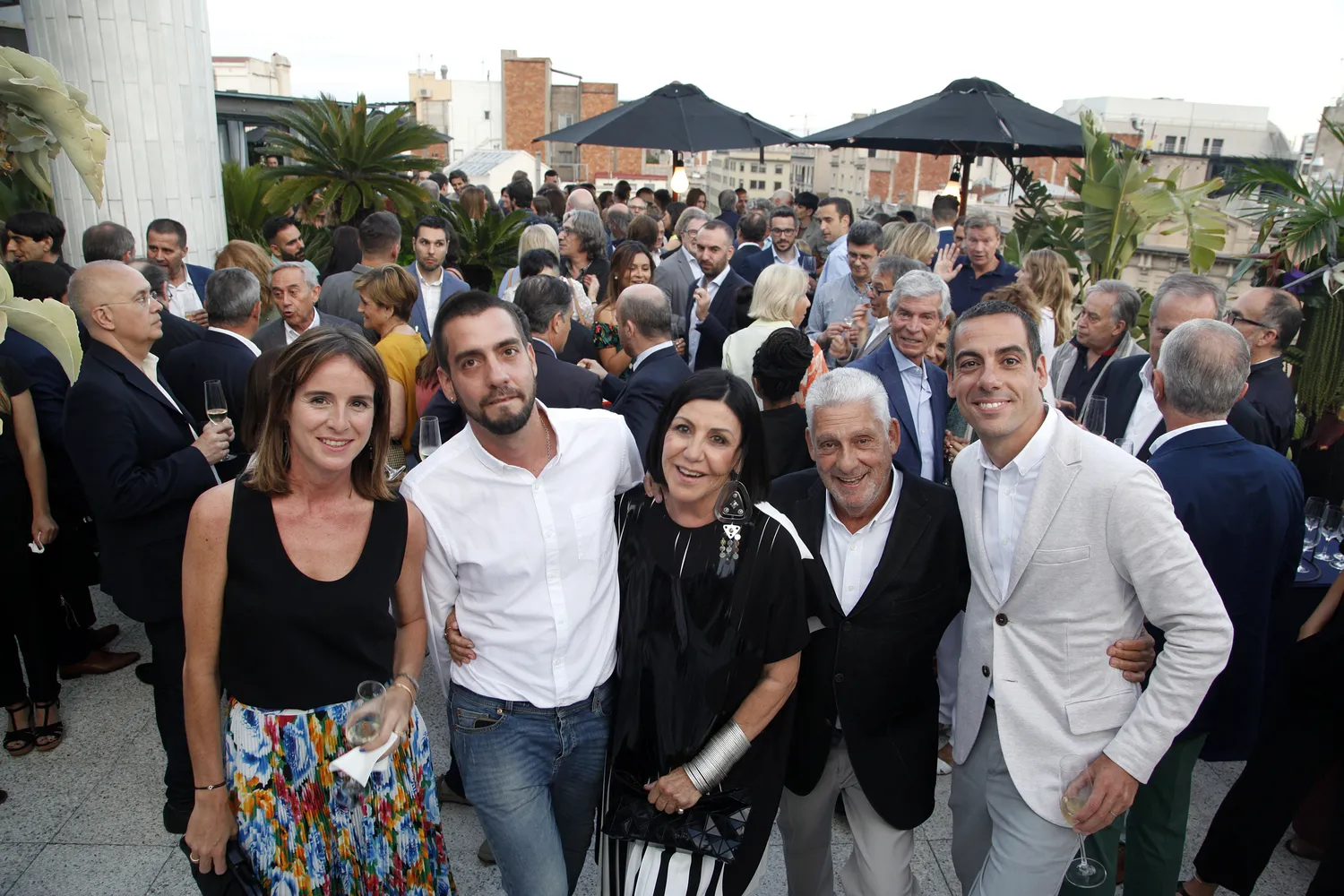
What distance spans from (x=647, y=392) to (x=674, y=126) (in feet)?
21.9

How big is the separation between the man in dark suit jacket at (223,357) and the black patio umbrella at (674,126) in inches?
227

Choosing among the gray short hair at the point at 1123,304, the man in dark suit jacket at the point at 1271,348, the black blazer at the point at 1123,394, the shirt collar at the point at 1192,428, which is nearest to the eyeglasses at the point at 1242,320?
the man in dark suit jacket at the point at 1271,348

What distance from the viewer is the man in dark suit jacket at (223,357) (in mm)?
3861

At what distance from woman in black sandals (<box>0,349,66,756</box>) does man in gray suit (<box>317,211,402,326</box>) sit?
8.12 feet

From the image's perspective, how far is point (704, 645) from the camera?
2236 mm

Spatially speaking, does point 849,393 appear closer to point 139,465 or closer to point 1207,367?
point 1207,367

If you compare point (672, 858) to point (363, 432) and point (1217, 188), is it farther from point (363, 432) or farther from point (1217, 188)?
point (1217, 188)

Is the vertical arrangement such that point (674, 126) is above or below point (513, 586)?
above

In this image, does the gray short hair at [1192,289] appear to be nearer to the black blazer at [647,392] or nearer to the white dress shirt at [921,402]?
the white dress shirt at [921,402]

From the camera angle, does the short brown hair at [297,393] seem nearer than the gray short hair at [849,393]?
Yes

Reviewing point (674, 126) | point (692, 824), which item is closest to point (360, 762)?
point (692, 824)

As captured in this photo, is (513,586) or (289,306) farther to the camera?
(289,306)

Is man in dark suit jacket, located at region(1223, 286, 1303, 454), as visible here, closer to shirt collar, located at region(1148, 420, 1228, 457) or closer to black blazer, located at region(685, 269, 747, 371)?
shirt collar, located at region(1148, 420, 1228, 457)

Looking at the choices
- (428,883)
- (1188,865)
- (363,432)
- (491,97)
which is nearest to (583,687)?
(428,883)
